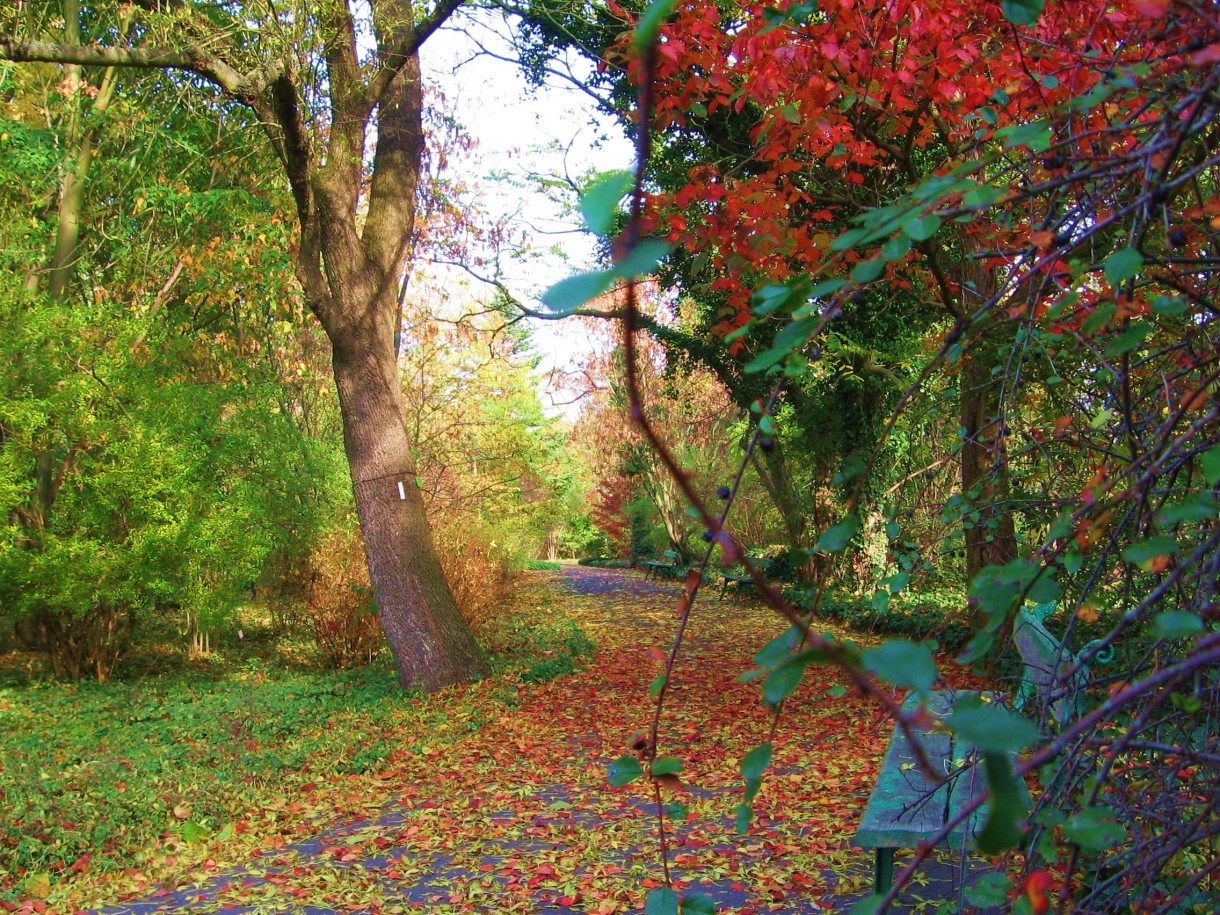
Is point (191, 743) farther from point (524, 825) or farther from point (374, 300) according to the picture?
point (374, 300)

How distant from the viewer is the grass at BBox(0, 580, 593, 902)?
4504 millimetres

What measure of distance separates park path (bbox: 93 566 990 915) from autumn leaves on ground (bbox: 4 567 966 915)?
13 mm

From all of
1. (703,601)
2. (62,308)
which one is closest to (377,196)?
(62,308)

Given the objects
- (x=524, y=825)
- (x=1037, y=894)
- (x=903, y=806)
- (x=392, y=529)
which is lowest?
(x=524, y=825)

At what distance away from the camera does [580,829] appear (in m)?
4.76

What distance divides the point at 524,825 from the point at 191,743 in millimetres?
2718

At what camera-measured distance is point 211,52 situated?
271 inches

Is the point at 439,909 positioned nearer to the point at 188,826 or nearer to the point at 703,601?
the point at 188,826

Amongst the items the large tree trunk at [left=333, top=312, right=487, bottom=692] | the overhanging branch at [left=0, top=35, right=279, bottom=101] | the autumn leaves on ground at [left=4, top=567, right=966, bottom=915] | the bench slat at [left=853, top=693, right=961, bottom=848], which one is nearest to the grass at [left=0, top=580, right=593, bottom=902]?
the autumn leaves on ground at [left=4, top=567, right=966, bottom=915]

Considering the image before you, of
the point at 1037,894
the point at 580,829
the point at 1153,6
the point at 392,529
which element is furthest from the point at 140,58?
the point at 1037,894

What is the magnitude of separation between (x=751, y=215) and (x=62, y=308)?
718cm

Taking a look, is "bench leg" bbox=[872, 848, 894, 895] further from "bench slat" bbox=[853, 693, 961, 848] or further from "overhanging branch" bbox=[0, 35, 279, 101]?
"overhanging branch" bbox=[0, 35, 279, 101]

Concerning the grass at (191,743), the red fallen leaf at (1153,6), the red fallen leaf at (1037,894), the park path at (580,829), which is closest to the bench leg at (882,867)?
the park path at (580,829)

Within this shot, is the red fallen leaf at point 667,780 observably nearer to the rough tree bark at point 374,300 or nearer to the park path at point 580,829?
the park path at point 580,829
